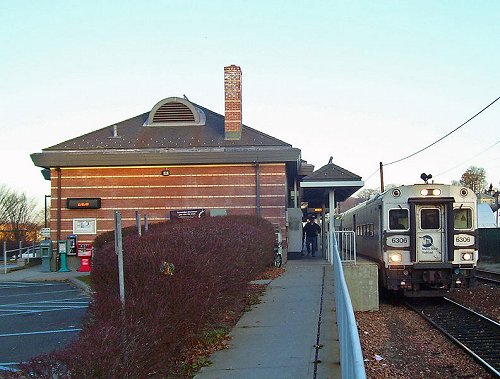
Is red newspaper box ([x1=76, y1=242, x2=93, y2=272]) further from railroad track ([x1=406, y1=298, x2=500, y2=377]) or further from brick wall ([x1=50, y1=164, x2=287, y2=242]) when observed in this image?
railroad track ([x1=406, y1=298, x2=500, y2=377])

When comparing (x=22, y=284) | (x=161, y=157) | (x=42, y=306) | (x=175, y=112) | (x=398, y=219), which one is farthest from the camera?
(x=175, y=112)

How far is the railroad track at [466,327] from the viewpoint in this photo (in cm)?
1000

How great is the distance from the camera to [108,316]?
5.95 metres

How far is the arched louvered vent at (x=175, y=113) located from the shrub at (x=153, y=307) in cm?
1875

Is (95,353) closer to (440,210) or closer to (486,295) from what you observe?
(440,210)

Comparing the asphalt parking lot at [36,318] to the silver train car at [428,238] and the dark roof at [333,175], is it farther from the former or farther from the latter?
the dark roof at [333,175]

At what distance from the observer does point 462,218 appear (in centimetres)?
1546

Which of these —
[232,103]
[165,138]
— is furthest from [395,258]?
[165,138]

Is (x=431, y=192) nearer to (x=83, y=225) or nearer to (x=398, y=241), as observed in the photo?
(x=398, y=241)

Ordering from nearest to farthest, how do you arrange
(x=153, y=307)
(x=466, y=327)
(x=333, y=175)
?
1. (x=153, y=307)
2. (x=466, y=327)
3. (x=333, y=175)

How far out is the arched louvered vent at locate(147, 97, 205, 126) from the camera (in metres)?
28.2

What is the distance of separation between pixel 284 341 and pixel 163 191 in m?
17.9

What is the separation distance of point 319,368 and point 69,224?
20915 millimetres

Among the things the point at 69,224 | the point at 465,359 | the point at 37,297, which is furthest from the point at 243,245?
the point at 69,224
